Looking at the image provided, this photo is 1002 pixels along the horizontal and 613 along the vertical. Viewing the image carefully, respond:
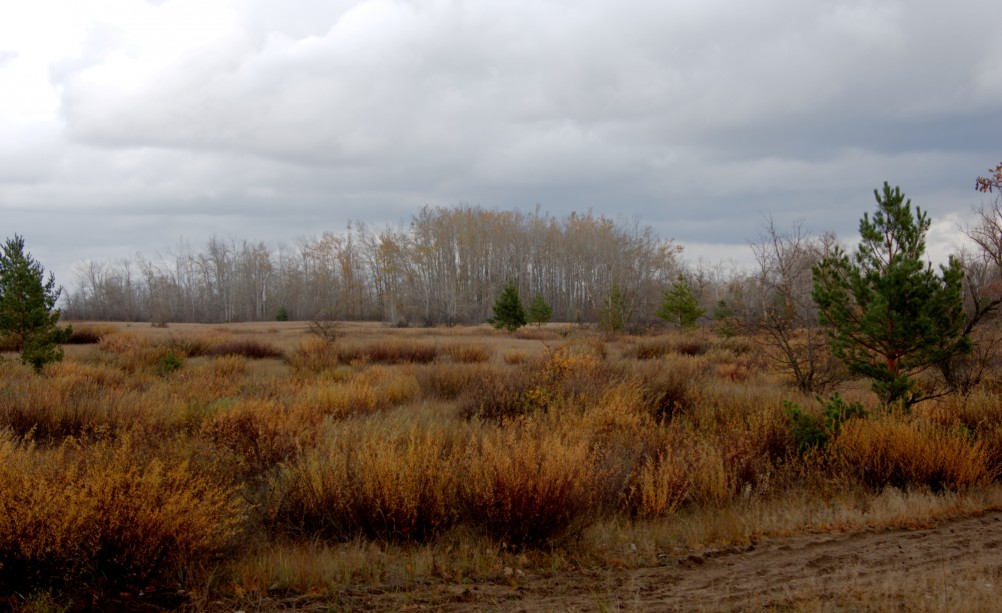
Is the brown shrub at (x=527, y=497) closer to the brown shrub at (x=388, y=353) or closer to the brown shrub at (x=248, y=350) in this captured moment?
the brown shrub at (x=388, y=353)

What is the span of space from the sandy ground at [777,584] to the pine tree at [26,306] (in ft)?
40.4

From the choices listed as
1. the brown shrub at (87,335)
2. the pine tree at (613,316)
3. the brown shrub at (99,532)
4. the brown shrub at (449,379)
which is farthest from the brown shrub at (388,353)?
the pine tree at (613,316)

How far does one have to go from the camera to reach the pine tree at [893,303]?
7.63 m

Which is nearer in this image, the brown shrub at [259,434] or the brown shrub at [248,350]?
the brown shrub at [259,434]

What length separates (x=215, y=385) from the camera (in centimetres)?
1178

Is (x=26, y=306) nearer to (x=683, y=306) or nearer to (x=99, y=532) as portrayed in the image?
(x=99, y=532)

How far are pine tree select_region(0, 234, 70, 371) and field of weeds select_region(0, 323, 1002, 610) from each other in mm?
3155

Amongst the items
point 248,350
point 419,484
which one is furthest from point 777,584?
point 248,350

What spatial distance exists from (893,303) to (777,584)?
200 inches

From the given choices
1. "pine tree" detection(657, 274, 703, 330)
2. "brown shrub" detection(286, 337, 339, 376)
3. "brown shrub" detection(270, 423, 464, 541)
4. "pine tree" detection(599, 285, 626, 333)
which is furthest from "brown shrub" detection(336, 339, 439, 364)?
"pine tree" detection(599, 285, 626, 333)

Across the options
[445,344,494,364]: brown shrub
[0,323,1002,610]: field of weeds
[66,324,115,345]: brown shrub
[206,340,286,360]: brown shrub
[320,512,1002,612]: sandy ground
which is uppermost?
[66,324,115,345]: brown shrub

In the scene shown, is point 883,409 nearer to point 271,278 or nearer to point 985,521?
point 985,521

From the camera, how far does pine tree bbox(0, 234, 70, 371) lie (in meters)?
12.5

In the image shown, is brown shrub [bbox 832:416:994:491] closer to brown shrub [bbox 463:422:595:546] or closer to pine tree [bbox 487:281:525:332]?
brown shrub [bbox 463:422:595:546]
